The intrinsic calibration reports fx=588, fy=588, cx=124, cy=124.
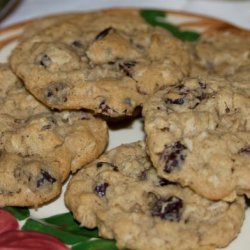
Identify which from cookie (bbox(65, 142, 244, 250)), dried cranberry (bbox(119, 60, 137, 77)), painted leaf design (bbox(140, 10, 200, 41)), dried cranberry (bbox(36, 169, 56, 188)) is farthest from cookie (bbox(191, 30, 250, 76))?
dried cranberry (bbox(36, 169, 56, 188))

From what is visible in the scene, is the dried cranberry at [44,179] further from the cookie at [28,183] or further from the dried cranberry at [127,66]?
the dried cranberry at [127,66]

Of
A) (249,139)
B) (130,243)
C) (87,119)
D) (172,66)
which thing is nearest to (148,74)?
(172,66)

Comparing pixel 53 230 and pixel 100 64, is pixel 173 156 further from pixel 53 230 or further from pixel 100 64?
pixel 100 64

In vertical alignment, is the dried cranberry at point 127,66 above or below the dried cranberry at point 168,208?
above

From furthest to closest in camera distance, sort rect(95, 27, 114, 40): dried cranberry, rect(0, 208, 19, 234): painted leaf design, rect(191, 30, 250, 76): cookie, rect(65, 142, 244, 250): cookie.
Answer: rect(191, 30, 250, 76): cookie, rect(95, 27, 114, 40): dried cranberry, rect(0, 208, 19, 234): painted leaf design, rect(65, 142, 244, 250): cookie

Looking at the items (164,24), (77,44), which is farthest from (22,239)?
(164,24)

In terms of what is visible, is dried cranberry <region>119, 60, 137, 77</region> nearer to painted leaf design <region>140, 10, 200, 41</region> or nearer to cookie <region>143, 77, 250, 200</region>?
cookie <region>143, 77, 250, 200</region>

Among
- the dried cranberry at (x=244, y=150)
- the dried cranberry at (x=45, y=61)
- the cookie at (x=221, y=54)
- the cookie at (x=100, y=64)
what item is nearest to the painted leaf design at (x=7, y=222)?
the cookie at (x=100, y=64)
